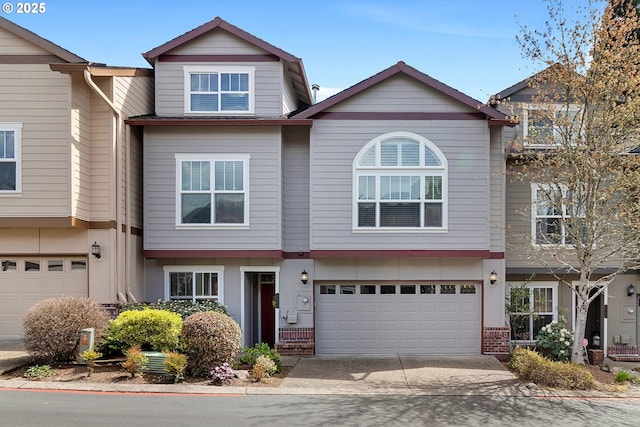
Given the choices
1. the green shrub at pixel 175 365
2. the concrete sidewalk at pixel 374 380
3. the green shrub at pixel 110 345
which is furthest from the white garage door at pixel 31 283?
the green shrub at pixel 175 365

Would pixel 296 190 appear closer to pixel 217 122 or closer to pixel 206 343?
pixel 217 122

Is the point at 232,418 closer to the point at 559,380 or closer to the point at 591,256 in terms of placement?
the point at 559,380

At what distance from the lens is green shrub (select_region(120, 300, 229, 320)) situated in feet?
44.9

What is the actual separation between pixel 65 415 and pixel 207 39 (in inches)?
397

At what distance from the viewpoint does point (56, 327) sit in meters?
11.6

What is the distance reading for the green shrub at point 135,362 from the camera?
439 inches

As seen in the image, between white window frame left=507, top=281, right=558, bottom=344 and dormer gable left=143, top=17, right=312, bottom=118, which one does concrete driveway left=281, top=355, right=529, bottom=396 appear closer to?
white window frame left=507, top=281, right=558, bottom=344

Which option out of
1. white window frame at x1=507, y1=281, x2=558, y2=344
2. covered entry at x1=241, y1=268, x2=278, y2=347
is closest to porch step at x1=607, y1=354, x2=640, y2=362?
white window frame at x1=507, y1=281, x2=558, y2=344

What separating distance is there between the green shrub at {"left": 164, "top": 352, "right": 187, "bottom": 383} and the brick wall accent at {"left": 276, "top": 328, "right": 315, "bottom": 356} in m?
4.13

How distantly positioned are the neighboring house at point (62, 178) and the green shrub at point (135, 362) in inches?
115

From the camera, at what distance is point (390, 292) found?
50.7 ft

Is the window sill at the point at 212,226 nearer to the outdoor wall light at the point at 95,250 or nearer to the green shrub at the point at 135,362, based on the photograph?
the outdoor wall light at the point at 95,250

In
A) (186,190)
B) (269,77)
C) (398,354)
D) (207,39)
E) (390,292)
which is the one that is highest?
(207,39)

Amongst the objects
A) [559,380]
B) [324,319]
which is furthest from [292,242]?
[559,380]
